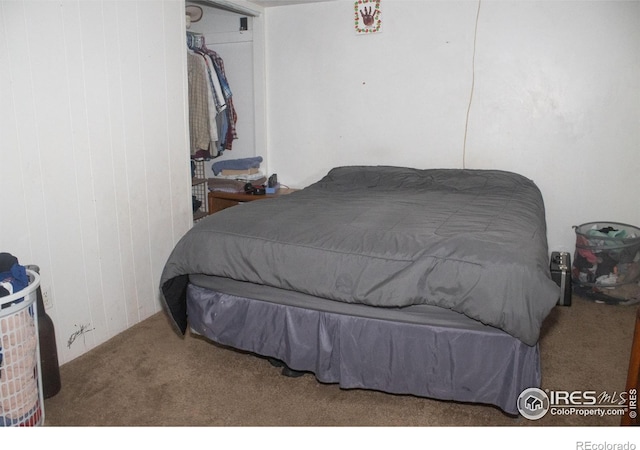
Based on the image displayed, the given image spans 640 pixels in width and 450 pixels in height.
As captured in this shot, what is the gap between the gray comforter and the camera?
5.91 ft

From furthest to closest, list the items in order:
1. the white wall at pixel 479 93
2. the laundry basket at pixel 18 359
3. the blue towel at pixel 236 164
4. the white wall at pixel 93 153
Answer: the blue towel at pixel 236 164
the white wall at pixel 479 93
the white wall at pixel 93 153
the laundry basket at pixel 18 359

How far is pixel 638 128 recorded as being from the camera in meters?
3.26

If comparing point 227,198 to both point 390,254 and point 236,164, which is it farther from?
point 390,254

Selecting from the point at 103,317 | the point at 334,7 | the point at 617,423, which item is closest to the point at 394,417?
the point at 617,423

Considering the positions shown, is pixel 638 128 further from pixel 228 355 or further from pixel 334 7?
pixel 228 355

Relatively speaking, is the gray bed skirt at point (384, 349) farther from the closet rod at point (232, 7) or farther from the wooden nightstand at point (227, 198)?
the closet rod at point (232, 7)

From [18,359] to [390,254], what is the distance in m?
1.41

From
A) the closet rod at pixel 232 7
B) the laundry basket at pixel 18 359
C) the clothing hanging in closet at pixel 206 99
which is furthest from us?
the clothing hanging in closet at pixel 206 99

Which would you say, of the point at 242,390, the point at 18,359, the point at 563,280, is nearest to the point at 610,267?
the point at 563,280

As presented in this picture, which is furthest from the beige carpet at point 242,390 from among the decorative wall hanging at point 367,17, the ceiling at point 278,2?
the ceiling at point 278,2

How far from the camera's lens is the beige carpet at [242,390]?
2.02 meters

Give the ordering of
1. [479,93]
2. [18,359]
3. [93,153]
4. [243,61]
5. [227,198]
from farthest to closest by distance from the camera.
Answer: [243,61]
[227,198]
[479,93]
[93,153]
[18,359]

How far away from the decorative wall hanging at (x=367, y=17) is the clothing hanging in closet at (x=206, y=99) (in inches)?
44.0

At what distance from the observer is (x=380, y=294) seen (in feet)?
6.39
